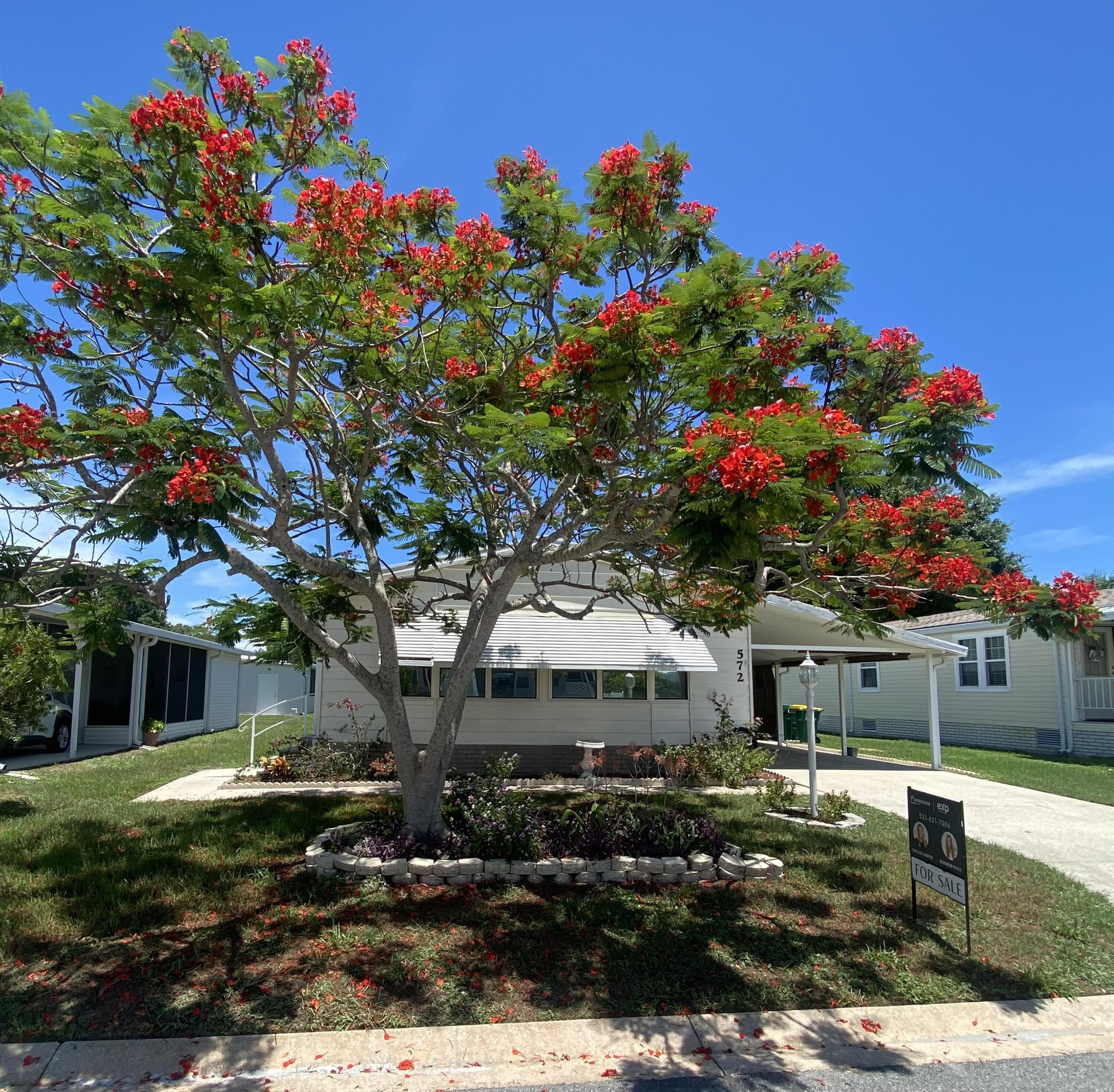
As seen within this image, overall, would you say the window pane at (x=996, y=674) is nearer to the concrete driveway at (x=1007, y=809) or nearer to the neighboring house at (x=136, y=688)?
the concrete driveway at (x=1007, y=809)

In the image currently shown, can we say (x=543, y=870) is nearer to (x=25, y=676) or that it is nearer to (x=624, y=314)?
(x=624, y=314)

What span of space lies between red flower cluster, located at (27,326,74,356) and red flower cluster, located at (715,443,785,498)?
216 inches

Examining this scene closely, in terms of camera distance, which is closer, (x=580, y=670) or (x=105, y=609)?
(x=105, y=609)

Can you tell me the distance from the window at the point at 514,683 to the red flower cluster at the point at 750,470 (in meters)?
10.2

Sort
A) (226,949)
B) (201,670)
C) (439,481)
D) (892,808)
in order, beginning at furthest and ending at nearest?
(201,670) < (892,808) < (439,481) < (226,949)

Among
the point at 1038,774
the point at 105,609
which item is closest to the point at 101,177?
the point at 105,609

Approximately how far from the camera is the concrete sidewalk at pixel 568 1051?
399 centimetres

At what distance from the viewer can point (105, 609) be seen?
7.95m

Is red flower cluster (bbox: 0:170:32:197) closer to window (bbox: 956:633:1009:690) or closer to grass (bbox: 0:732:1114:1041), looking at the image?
grass (bbox: 0:732:1114:1041)

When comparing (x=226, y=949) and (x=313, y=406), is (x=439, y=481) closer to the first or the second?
(x=313, y=406)

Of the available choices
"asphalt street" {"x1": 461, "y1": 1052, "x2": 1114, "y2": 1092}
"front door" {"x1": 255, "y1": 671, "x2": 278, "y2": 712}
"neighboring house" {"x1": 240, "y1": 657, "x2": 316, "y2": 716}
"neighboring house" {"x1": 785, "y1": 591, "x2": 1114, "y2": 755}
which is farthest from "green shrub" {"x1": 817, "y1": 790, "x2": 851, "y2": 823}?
"front door" {"x1": 255, "y1": 671, "x2": 278, "y2": 712}

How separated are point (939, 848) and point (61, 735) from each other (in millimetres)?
17013

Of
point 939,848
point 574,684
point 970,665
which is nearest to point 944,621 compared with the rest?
point 970,665

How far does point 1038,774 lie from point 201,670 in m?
22.5
